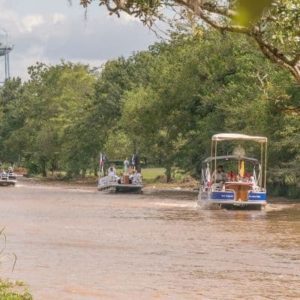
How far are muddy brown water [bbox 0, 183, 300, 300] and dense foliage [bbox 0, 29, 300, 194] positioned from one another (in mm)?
4532

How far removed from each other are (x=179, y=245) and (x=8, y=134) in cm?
9045

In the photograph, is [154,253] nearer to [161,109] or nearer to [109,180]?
[109,180]

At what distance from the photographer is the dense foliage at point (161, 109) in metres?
Answer: 46.6

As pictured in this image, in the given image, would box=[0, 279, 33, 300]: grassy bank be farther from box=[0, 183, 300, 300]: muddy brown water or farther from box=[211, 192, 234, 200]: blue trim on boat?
box=[211, 192, 234, 200]: blue trim on boat

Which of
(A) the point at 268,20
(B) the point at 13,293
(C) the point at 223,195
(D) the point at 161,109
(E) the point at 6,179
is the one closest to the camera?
(A) the point at 268,20

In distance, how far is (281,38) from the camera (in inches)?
322

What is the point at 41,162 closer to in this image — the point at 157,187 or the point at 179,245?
the point at 157,187

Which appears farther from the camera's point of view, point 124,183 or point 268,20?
point 124,183

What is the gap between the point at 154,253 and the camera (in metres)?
19.8

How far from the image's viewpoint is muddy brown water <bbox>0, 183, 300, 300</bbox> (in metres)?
14.1

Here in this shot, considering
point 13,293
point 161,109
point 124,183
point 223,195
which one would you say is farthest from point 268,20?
point 161,109

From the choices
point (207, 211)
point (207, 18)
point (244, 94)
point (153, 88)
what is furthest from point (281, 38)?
point (153, 88)

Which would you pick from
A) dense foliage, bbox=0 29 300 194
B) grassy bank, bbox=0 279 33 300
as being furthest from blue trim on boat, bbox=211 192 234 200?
grassy bank, bbox=0 279 33 300

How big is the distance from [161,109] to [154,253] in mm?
39953
